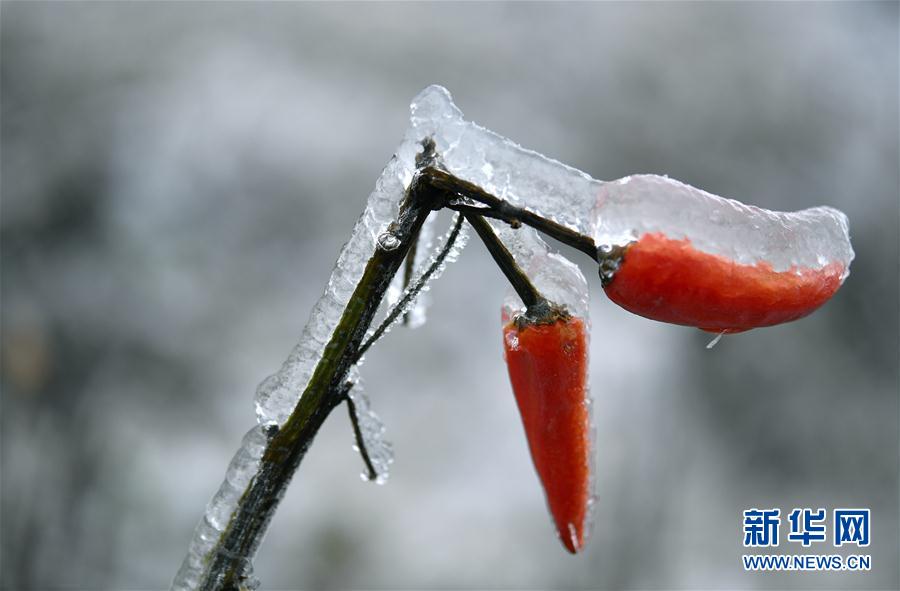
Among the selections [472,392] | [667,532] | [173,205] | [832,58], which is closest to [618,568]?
[667,532]

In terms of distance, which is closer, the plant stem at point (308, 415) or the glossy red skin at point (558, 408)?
the plant stem at point (308, 415)

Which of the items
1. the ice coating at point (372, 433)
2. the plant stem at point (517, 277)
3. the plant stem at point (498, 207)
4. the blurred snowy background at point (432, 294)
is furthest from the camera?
the blurred snowy background at point (432, 294)

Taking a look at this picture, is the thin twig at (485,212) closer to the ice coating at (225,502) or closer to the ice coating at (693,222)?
the ice coating at (693,222)

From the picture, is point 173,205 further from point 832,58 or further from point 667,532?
point 832,58

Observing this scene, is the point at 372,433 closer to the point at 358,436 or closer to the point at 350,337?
the point at 358,436

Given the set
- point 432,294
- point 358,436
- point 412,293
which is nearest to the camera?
point 412,293

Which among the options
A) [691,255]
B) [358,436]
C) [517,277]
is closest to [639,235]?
[691,255]

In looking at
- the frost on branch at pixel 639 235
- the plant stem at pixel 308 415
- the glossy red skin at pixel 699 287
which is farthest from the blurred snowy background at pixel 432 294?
the glossy red skin at pixel 699 287
